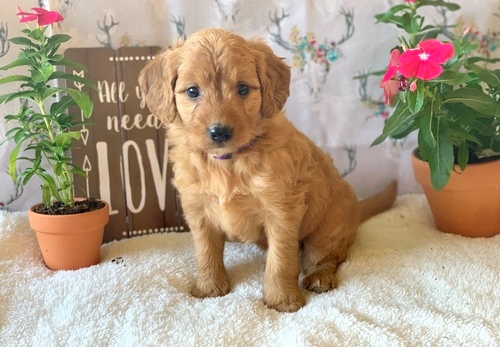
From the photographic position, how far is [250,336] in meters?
1.59

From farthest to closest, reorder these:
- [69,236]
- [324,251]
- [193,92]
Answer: [324,251] < [69,236] < [193,92]

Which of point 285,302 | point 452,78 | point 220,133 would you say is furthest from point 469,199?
point 220,133

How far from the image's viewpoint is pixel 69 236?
1.98 metres

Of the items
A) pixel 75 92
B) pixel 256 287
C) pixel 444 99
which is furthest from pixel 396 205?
pixel 75 92

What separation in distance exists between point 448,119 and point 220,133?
1045 millimetres

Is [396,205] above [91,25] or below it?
below

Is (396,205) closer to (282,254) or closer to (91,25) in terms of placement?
(282,254)

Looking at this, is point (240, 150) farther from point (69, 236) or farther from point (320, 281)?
point (69, 236)

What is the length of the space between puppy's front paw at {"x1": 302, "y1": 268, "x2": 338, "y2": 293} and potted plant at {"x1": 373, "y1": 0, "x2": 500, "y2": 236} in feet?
1.82

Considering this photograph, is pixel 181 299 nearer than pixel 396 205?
Yes

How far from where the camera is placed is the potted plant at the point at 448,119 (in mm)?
1860

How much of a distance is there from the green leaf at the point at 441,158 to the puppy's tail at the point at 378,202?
2.10 ft

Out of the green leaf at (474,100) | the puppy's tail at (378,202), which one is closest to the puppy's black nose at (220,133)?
the green leaf at (474,100)

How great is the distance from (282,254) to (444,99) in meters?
0.92
